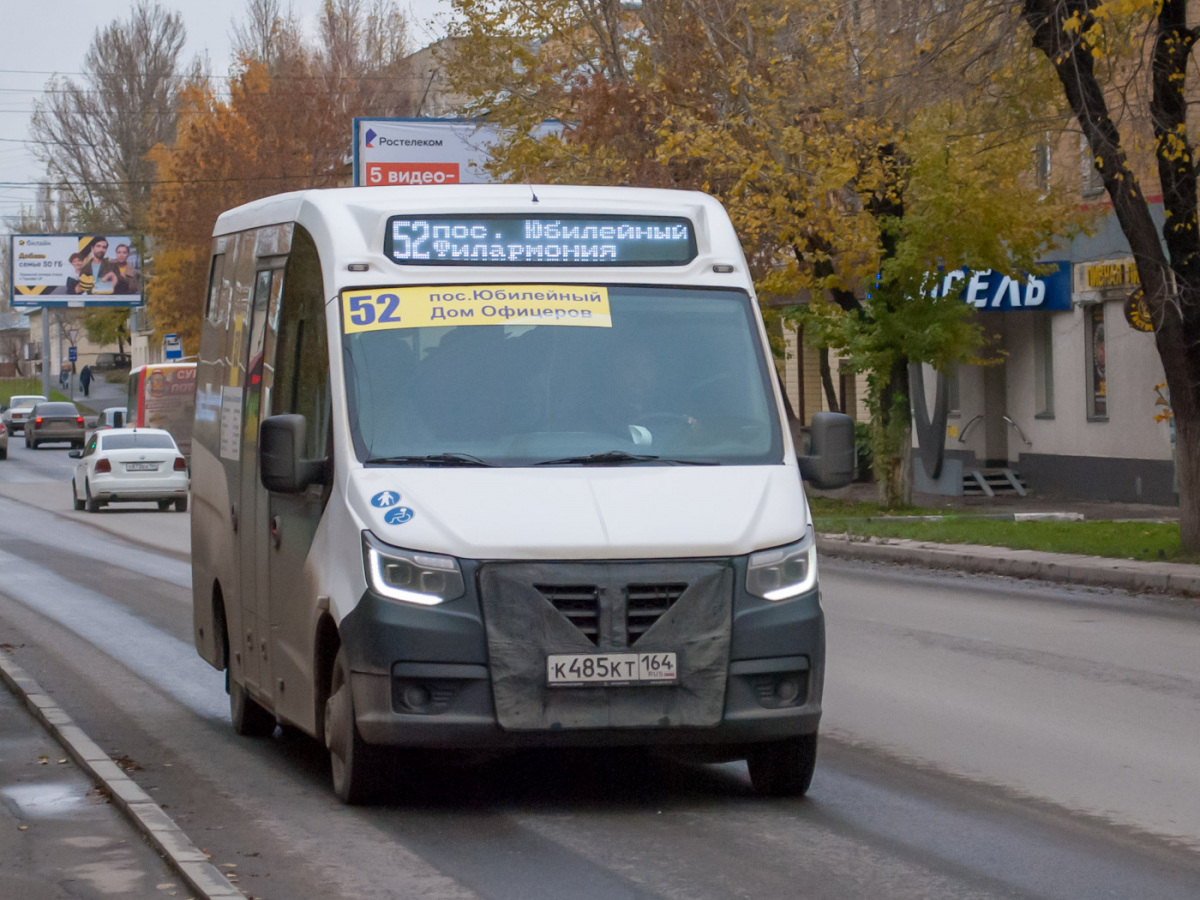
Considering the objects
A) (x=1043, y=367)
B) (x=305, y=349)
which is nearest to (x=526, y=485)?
(x=305, y=349)

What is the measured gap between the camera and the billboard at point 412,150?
41.9 m

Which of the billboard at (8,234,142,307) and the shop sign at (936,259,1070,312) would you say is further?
the billboard at (8,234,142,307)

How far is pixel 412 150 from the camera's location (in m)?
42.2

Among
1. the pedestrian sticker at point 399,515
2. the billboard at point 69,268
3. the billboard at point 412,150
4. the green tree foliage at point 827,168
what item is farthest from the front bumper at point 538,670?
the billboard at point 69,268

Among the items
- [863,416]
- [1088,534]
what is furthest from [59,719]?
[863,416]

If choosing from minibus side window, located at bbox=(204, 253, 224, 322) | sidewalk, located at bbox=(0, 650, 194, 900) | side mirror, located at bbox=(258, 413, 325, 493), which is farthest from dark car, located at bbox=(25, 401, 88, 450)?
side mirror, located at bbox=(258, 413, 325, 493)

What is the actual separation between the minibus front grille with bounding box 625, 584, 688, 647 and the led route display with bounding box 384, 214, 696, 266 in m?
1.65

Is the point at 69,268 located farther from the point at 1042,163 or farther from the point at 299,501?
the point at 299,501

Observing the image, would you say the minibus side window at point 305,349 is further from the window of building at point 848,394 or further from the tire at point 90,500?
the window of building at point 848,394

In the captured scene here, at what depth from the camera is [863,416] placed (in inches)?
1704

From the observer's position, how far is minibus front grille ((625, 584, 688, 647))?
7117mm

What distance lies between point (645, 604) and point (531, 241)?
1785mm

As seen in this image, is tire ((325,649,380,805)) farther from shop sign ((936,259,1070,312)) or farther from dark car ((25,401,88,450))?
dark car ((25,401,88,450))

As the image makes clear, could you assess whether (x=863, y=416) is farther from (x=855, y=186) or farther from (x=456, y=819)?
(x=456, y=819)
